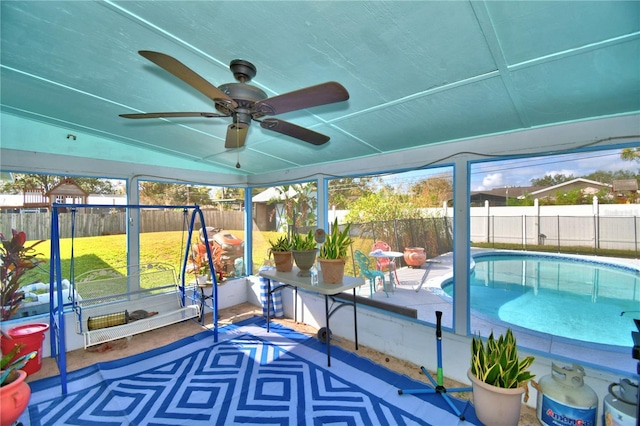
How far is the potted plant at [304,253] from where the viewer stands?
2.78m

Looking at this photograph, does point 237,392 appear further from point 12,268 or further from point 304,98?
point 12,268

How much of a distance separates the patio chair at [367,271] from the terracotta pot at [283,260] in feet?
3.87

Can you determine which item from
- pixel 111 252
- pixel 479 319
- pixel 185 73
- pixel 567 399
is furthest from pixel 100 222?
pixel 567 399

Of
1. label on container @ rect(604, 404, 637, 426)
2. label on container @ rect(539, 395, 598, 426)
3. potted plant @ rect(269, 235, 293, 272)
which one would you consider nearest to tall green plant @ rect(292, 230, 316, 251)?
potted plant @ rect(269, 235, 293, 272)

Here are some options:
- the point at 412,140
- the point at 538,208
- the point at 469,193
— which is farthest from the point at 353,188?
the point at 538,208

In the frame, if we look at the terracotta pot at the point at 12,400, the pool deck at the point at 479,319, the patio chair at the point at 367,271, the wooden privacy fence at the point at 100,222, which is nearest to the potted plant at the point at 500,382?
the pool deck at the point at 479,319

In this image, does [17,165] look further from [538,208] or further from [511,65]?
[538,208]

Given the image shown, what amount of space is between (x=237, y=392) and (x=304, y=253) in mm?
1360

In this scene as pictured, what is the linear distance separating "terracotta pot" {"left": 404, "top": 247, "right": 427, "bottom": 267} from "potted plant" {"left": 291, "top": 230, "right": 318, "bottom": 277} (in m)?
1.53

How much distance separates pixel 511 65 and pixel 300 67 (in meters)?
1.09

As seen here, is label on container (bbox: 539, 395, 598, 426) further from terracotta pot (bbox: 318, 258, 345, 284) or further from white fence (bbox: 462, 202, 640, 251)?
terracotta pot (bbox: 318, 258, 345, 284)

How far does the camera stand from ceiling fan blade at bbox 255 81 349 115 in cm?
117

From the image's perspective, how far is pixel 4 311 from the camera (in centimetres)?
281

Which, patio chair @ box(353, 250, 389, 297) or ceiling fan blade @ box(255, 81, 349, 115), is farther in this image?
patio chair @ box(353, 250, 389, 297)
